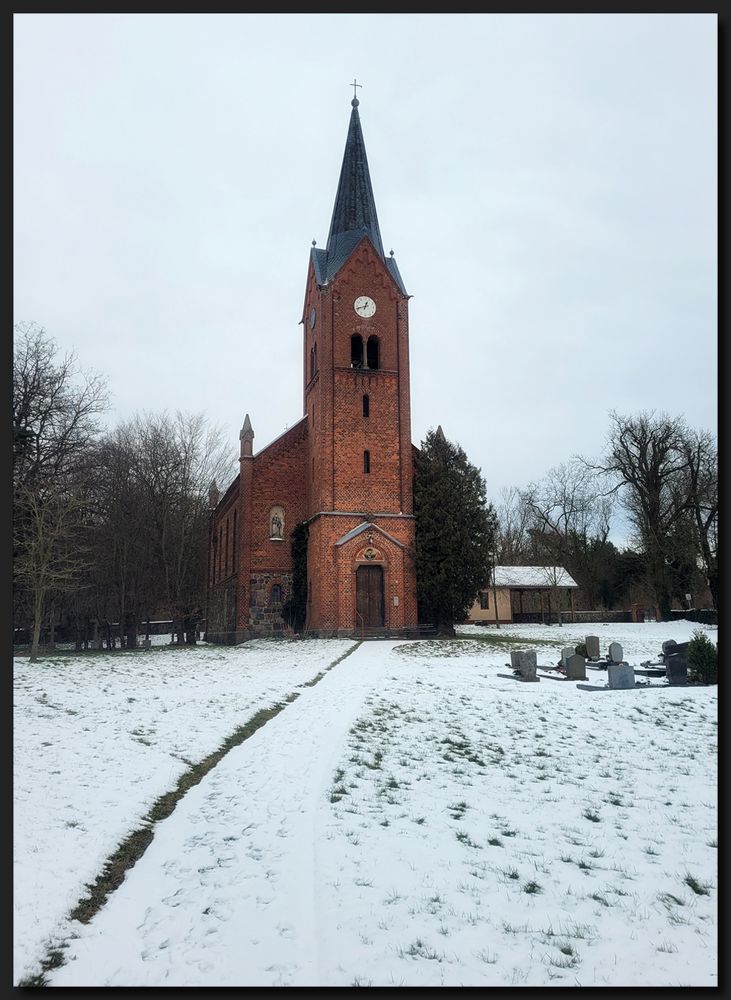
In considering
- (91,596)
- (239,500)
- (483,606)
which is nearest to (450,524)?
(239,500)

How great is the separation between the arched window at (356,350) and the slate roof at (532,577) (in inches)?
950

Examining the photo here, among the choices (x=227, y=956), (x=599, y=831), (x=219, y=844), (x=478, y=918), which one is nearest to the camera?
(x=227, y=956)

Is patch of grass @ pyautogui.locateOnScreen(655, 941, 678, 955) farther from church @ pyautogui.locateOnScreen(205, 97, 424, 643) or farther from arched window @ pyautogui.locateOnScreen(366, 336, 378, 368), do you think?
arched window @ pyautogui.locateOnScreen(366, 336, 378, 368)

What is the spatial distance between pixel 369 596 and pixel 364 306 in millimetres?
13524

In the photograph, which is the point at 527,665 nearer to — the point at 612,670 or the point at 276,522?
the point at 612,670

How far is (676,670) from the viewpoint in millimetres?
13836

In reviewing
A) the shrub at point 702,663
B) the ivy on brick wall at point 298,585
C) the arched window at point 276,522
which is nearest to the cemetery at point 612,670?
the shrub at point 702,663

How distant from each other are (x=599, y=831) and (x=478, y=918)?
6.46 ft

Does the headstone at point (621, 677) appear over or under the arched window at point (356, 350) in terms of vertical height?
under

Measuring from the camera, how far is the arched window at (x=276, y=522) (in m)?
33.1

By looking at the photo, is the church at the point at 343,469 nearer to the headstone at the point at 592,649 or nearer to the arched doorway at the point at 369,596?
the arched doorway at the point at 369,596

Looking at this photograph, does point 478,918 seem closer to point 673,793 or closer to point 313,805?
point 313,805

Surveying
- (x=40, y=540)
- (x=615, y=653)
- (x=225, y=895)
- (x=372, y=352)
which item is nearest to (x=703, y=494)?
(x=372, y=352)

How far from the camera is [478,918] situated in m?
4.02
